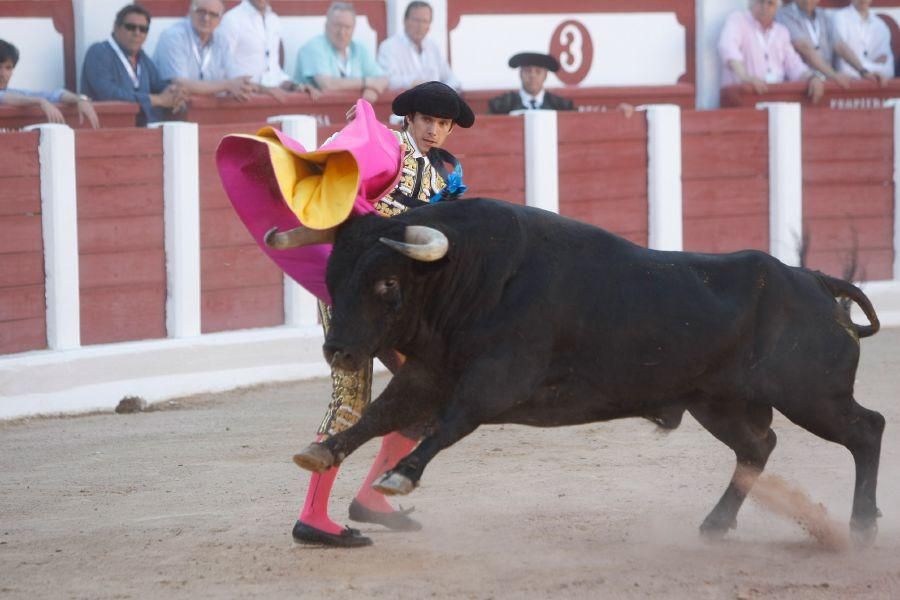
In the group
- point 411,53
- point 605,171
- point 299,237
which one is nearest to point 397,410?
point 299,237

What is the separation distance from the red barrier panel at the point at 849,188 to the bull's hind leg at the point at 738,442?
216 inches

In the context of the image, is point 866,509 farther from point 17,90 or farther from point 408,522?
point 17,90

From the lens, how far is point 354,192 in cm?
390

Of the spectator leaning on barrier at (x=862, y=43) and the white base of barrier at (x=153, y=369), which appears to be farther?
the spectator leaning on barrier at (x=862, y=43)

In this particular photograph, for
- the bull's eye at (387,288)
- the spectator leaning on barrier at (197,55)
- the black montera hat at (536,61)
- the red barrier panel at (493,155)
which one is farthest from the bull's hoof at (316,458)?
the black montera hat at (536,61)

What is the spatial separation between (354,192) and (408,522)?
107 centimetres

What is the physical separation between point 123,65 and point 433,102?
374 cm

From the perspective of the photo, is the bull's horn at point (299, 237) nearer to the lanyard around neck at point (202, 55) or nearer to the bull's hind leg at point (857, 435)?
the bull's hind leg at point (857, 435)

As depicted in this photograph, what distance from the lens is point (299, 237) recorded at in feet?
12.8

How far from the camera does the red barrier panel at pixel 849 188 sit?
391 inches

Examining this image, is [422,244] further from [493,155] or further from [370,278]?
[493,155]

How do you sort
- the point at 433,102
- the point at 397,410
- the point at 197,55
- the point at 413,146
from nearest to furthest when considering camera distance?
the point at 397,410
the point at 433,102
the point at 413,146
the point at 197,55

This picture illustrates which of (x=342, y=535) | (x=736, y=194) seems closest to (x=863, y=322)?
(x=736, y=194)

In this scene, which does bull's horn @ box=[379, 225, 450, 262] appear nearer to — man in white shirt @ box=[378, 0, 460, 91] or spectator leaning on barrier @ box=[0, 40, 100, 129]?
spectator leaning on barrier @ box=[0, 40, 100, 129]
